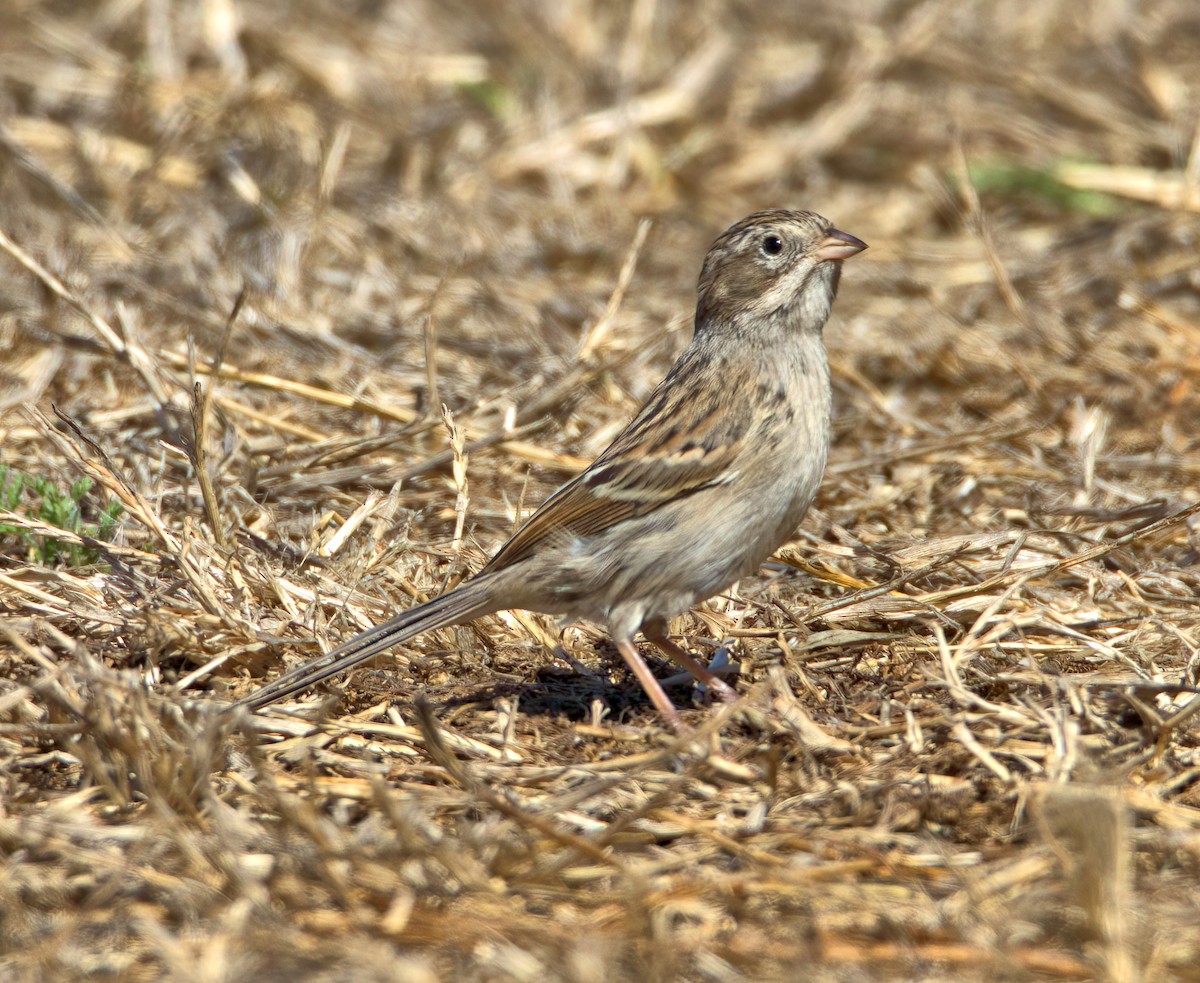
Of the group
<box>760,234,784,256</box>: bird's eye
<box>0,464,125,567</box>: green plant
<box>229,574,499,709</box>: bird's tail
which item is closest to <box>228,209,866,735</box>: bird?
<box>229,574,499,709</box>: bird's tail

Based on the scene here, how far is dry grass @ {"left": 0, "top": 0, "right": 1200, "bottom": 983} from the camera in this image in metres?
3.08

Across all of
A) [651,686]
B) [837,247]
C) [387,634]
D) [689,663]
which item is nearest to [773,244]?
[837,247]

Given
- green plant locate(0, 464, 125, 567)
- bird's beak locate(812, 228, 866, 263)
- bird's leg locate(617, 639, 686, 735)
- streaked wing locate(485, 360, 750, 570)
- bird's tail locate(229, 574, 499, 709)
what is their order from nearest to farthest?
bird's tail locate(229, 574, 499, 709), bird's leg locate(617, 639, 686, 735), streaked wing locate(485, 360, 750, 570), bird's beak locate(812, 228, 866, 263), green plant locate(0, 464, 125, 567)

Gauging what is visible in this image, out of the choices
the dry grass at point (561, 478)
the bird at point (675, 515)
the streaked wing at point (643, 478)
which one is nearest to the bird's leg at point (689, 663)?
the bird at point (675, 515)

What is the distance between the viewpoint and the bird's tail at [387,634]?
153 inches

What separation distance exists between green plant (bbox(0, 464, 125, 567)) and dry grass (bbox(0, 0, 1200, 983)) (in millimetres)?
58

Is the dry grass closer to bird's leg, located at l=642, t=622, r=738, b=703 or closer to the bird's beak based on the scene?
bird's leg, located at l=642, t=622, r=738, b=703

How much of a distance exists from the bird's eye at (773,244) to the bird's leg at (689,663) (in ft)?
3.89

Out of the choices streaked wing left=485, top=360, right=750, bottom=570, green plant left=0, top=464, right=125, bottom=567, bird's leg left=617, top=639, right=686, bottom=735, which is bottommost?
bird's leg left=617, top=639, right=686, bottom=735

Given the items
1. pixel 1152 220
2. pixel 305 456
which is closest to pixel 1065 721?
pixel 305 456

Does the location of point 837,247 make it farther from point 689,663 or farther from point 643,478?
point 689,663

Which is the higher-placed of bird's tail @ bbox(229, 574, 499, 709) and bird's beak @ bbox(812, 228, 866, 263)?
bird's beak @ bbox(812, 228, 866, 263)

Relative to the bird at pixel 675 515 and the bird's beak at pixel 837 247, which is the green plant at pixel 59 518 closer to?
the bird at pixel 675 515

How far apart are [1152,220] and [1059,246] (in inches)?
19.4
